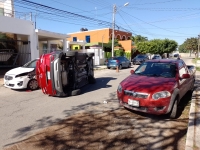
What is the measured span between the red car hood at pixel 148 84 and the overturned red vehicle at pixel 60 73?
8.56 feet

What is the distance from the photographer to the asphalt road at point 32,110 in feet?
12.9

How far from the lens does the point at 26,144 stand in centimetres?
335

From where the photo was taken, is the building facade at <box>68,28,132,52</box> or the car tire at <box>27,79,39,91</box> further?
the building facade at <box>68,28,132,52</box>

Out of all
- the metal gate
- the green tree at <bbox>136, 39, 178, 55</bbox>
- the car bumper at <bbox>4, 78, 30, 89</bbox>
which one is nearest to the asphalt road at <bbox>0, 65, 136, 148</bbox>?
the car bumper at <bbox>4, 78, 30, 89</bbox>

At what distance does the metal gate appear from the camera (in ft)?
48.8

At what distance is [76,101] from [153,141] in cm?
343

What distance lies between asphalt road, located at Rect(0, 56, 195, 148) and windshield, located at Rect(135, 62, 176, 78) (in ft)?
5.03

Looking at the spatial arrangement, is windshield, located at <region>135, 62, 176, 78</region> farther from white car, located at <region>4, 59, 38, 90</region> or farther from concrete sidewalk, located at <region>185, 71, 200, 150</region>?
white car, located at <region>4, 59, 38, 90</region>

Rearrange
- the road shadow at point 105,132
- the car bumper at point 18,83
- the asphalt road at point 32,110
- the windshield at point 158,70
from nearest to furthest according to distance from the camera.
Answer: the road shadow at point 105,132 < the asphalt road at point 32,110 < the windshield at point 158,70 < the car bumper at point 18,83

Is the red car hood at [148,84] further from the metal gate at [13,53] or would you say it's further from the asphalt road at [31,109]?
the metal gate at [13,53]

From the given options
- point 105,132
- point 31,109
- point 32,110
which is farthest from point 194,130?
point 31,109

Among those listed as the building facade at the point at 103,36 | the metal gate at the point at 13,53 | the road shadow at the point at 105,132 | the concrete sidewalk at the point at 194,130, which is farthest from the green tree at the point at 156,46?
the road shadow at the point at 105,132

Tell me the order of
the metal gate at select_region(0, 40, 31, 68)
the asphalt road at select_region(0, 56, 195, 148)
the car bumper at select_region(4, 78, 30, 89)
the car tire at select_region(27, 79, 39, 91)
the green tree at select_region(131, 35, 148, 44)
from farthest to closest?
the green tree at select_region(131, 35, 148, 44)
the metal gate at select_region(0, 40, 31, 68)
the car tire at select_region(27, 79, 39, 91)
the car bumper at select_region(4, 78, 30, 89)
the asphalt road at select_region(0, 56, 195, 148)

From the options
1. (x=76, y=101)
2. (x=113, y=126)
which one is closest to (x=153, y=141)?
(x=113, y=126)
